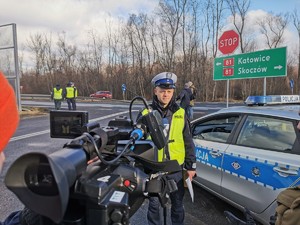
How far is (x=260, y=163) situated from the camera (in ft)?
10.4

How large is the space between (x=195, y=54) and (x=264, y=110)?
1560 inches

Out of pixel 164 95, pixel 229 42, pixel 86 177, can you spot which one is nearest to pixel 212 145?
pixel 164 95

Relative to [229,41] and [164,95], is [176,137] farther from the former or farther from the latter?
[229,41]

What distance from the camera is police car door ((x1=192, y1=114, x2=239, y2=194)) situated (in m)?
3.88

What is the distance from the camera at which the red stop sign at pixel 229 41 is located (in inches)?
294

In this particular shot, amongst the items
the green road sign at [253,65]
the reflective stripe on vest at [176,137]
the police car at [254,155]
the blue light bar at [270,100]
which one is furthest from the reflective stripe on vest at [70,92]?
the reflective stripe on vest at [176,137]

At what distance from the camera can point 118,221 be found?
3.44ft

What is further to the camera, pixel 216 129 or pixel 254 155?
pixel 216 129

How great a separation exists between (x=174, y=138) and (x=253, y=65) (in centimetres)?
459

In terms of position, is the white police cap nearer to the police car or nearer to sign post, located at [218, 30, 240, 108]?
the police car

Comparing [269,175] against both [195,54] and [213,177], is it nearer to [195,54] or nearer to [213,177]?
[213,177]

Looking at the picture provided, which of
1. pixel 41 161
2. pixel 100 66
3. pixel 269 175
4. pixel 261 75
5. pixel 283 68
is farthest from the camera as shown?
pixel 100 66

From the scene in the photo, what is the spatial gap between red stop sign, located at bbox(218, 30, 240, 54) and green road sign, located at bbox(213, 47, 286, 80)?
0.73 feet

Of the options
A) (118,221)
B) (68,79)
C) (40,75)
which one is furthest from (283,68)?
(40,75)
